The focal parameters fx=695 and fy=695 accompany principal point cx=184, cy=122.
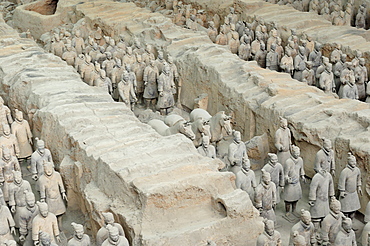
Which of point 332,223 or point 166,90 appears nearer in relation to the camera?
point 332,223

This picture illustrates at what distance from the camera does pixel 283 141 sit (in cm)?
1153

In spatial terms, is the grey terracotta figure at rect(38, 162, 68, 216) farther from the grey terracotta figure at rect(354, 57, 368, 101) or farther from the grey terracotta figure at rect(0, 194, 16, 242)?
the grey terracotta figure at rect(354, 57, 368, 101)

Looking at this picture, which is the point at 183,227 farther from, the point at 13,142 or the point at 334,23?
the point at 334,23

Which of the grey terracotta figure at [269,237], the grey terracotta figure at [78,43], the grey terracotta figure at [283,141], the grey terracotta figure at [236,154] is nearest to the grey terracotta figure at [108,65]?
the grey terracotta figure at [78,43]

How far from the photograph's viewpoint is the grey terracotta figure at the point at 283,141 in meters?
11.5

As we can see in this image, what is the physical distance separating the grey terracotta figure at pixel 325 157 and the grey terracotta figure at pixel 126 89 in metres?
4.67

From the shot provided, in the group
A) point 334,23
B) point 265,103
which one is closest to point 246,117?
point 265,103

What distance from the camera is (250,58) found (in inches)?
655

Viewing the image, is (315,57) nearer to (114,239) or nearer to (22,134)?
(22,134)

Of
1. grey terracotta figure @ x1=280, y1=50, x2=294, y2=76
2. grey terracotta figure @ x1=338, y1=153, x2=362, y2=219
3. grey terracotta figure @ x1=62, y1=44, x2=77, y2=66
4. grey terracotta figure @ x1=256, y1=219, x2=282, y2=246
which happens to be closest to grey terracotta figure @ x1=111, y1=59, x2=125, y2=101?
grey terracotta figure @ x1=62, y1=44, x2=77, y2=66

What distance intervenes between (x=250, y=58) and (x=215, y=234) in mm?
8112

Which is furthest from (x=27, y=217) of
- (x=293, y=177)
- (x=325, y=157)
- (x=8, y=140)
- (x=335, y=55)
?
(x=335, y=55)

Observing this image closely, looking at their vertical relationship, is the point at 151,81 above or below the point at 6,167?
below

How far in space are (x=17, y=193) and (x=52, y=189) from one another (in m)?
0.55
